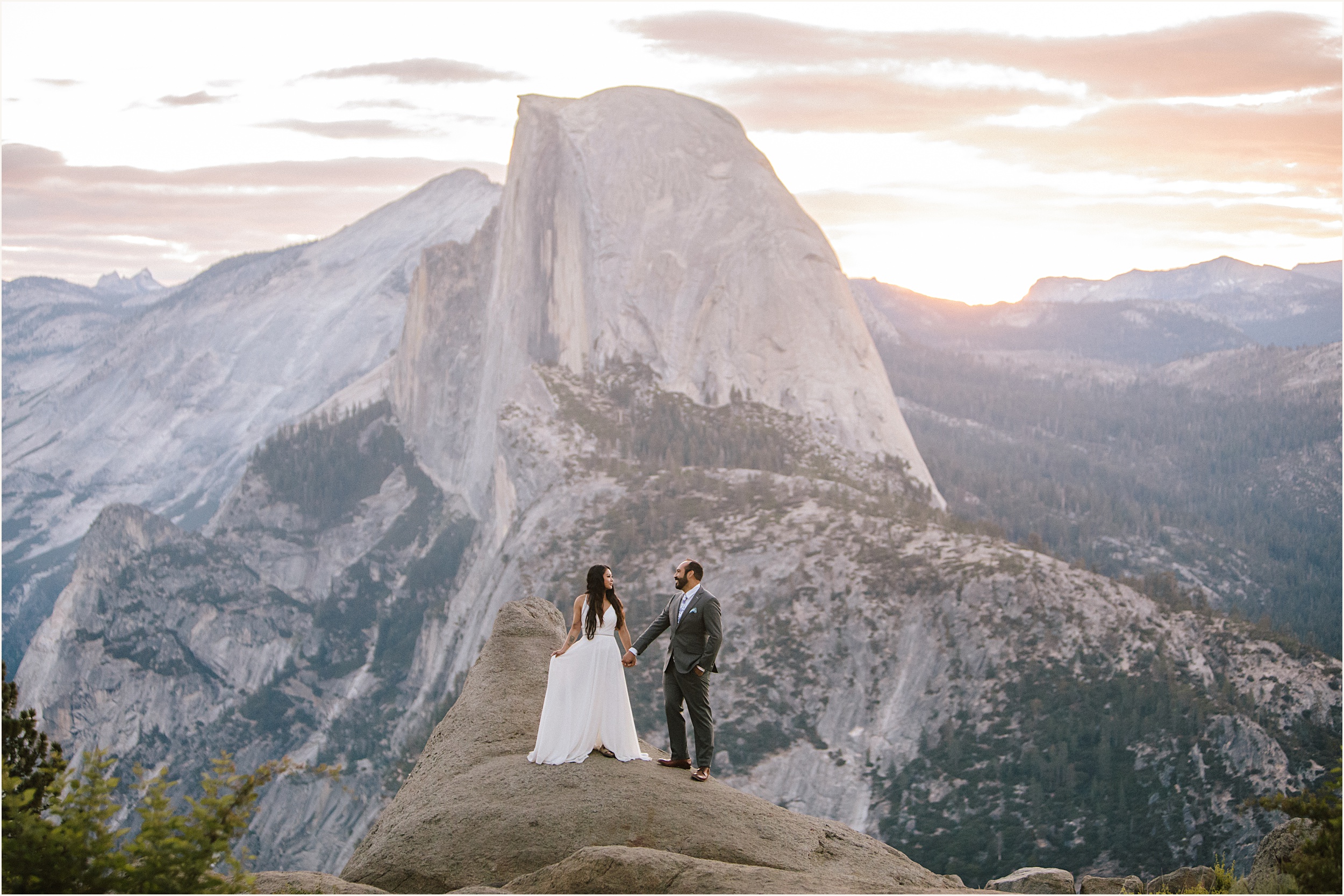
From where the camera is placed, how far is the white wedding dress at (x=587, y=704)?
1803 cm

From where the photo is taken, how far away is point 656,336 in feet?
445

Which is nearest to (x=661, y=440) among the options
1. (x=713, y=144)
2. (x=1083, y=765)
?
(x=713, y=144)

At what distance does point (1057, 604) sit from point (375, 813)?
2160 inches

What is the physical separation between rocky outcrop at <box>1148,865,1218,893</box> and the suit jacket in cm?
1023

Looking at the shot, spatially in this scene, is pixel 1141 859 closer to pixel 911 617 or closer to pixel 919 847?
pixel 919 847

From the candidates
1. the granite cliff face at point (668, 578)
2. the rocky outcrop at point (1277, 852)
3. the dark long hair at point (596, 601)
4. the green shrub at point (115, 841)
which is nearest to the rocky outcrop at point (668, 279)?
the granite cliff face at point (668, 578)

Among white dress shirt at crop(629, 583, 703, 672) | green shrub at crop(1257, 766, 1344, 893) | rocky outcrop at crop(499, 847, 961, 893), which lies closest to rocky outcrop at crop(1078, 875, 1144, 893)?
green shrub at crop(1257, 766, 1344, 893)

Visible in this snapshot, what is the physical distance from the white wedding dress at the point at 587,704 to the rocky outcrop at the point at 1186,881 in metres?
10.8

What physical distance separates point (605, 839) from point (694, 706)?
259cm

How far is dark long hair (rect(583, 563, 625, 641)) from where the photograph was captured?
17.6 metres

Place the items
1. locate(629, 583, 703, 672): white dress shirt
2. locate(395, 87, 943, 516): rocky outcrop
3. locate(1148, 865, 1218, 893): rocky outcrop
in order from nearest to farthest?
locate(629, 583, 703, 672): white dress shirt, locate(1148, 865, 1218, 893): rocky outcrop, locate(395, 87, 943, 516): rocky outcrop

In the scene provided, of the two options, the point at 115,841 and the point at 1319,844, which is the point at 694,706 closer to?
the point at 115,841

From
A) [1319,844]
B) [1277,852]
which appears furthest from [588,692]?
[1277,852]

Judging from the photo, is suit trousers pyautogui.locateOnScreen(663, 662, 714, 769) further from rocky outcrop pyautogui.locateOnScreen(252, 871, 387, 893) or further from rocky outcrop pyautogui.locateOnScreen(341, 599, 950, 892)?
rocky outcrop pyautogui.locateOnScreen(252, 871, 387, 893)
